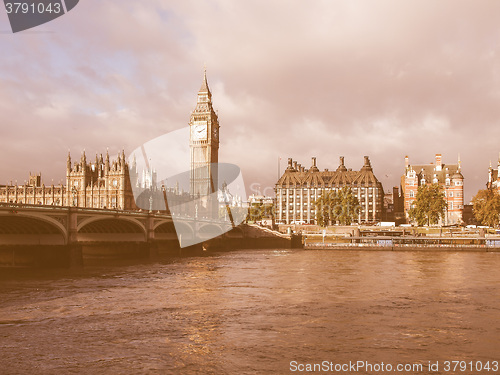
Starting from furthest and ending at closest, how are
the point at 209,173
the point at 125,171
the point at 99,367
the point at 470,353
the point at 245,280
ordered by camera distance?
1. the point at 209,173
2. the point at 125,171
3. the point at 245,280
4. the point at 470,353
5. the point at 99,367

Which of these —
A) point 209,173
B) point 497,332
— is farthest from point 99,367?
point 209,173

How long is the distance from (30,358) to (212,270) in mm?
33629

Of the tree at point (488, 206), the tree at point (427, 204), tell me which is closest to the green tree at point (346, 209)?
the tree at point (427, 204)

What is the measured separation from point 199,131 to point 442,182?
85580 mm

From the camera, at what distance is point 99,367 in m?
17.8

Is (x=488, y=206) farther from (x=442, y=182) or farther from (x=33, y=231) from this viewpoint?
(x=33, y=231)

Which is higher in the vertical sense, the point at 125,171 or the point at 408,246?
the point at 125,171

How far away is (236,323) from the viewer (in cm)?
2483

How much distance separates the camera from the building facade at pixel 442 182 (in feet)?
463

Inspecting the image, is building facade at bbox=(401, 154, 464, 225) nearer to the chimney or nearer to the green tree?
the chimney

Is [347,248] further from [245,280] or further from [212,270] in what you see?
[245,280]

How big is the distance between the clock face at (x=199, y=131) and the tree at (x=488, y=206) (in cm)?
10235

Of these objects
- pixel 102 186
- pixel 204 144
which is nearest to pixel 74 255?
pixel 102 186

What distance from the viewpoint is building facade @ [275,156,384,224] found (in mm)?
161375
